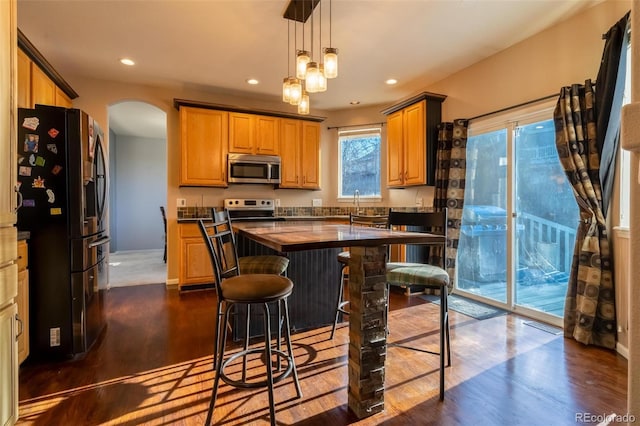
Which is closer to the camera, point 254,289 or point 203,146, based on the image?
point 254,289

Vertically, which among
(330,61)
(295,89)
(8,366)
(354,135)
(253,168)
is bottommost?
(8,366)

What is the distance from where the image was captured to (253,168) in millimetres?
4438

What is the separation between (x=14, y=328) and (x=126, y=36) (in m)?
2.66

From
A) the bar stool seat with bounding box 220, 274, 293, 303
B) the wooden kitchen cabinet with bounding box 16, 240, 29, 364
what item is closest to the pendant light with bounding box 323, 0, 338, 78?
the bar stool seat with bounding box 220, 274, 293, 303

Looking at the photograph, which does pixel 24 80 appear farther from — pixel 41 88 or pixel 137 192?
pixel 137 192

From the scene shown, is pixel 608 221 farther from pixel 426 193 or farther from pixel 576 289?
pixel 426 193

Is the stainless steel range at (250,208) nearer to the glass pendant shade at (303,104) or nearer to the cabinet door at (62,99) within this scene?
the cabinet door at (62,99)

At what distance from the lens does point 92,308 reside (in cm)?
242

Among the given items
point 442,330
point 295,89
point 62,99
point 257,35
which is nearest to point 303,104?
point 295,89

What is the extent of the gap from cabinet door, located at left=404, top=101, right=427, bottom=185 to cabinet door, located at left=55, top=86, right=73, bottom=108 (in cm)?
391

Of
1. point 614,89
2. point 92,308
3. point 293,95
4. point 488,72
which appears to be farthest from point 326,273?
point 488,72

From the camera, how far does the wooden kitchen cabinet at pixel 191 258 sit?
3992 millimetres

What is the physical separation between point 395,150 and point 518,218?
5.69 ft

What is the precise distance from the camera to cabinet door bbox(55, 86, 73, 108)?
133 inches
